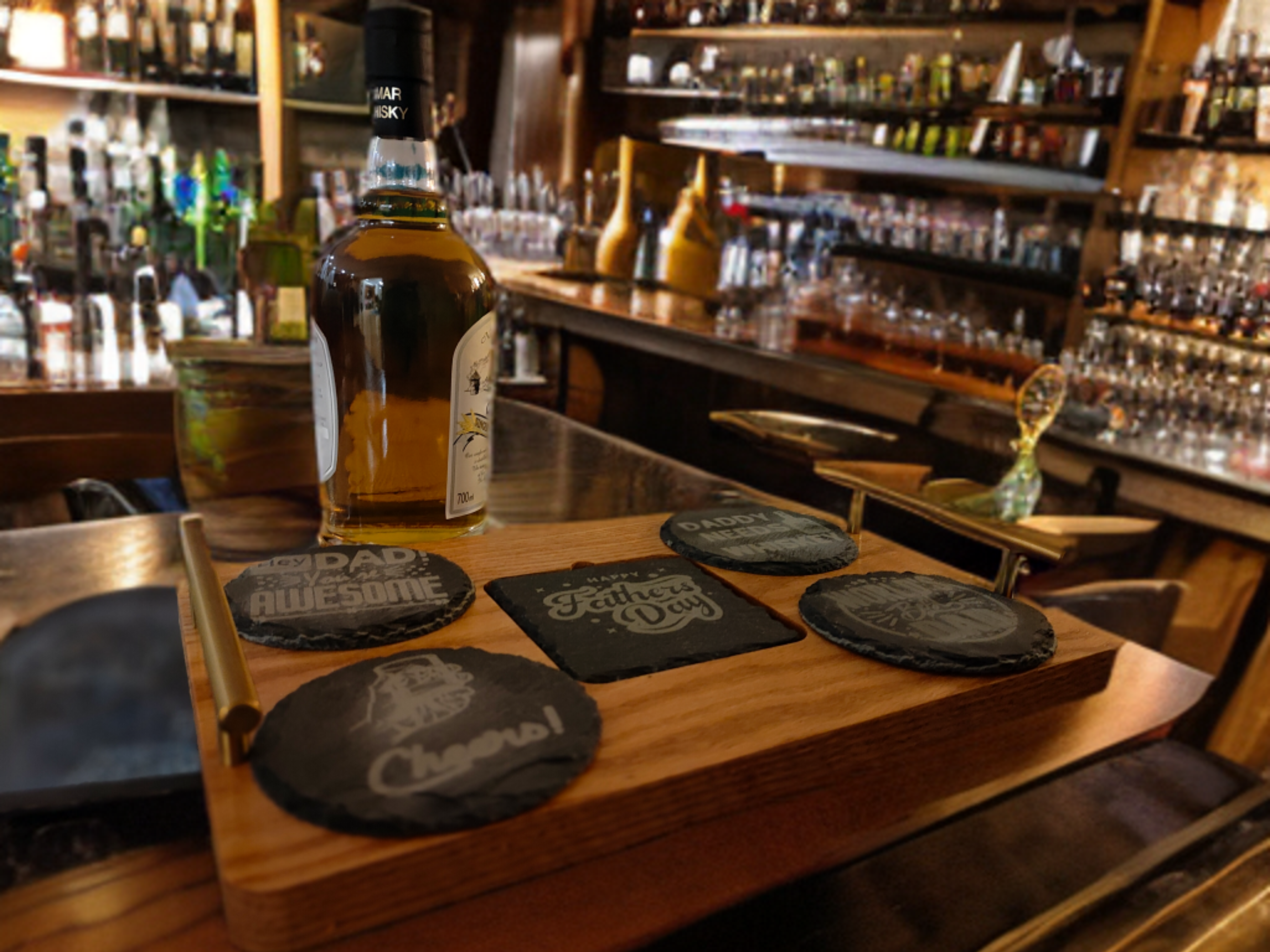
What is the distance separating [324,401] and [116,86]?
351cm

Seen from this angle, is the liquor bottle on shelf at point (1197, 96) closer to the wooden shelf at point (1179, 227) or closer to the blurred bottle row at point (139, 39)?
the wooden shelf at point (1179, 227)

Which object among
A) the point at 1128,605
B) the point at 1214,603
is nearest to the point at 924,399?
the point at 1128,605

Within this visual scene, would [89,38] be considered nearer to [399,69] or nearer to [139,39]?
[139,39]

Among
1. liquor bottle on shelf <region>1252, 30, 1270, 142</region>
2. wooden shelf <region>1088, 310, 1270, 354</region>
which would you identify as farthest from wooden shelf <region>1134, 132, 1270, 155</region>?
wooden shelf <region>1088, 310, 1270, 354</region>

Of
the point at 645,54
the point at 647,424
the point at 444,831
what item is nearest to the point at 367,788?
the point at 444,831

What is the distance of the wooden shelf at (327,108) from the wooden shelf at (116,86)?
0.27 m

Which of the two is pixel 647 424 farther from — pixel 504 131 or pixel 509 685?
pixel 504 131

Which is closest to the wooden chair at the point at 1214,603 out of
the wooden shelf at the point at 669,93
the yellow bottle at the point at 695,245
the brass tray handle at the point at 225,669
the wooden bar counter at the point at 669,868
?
the wooden bar counter at the point at 669,868

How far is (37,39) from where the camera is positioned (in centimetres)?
324

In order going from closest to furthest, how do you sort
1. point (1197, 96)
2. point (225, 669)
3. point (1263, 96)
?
1. point (225, 669)
2. point (1263, 96)
3. point (1197, 96)

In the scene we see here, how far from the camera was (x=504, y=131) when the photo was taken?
4.79m

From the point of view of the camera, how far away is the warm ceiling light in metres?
3.21

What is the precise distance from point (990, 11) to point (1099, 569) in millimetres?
2387

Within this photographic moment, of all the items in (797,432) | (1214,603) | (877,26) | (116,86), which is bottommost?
(1214,603)
